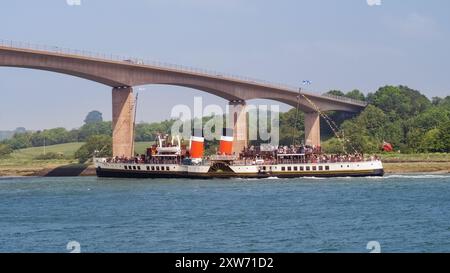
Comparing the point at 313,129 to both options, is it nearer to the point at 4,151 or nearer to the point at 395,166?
the point at 395,166

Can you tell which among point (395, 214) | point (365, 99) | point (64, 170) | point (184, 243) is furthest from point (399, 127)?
point (184, 243)

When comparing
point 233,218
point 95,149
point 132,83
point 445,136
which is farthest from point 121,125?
point 233,218

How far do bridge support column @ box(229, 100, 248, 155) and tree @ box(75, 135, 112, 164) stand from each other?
29821mm

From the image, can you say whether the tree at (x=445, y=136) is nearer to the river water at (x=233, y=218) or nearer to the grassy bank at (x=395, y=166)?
the grassy bank at (x=395, y=166)

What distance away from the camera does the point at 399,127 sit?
13638 centimetres

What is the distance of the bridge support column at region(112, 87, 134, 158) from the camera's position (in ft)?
318

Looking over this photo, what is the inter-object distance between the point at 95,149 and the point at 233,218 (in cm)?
9694

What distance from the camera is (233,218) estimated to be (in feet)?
145

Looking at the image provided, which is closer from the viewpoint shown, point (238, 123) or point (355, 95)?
point (238, 123)

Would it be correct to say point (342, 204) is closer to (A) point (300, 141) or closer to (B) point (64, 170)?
(B) point (64, 170)

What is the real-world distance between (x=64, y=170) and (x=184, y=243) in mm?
80645

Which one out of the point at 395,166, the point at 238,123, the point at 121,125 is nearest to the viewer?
the point at 121,125
